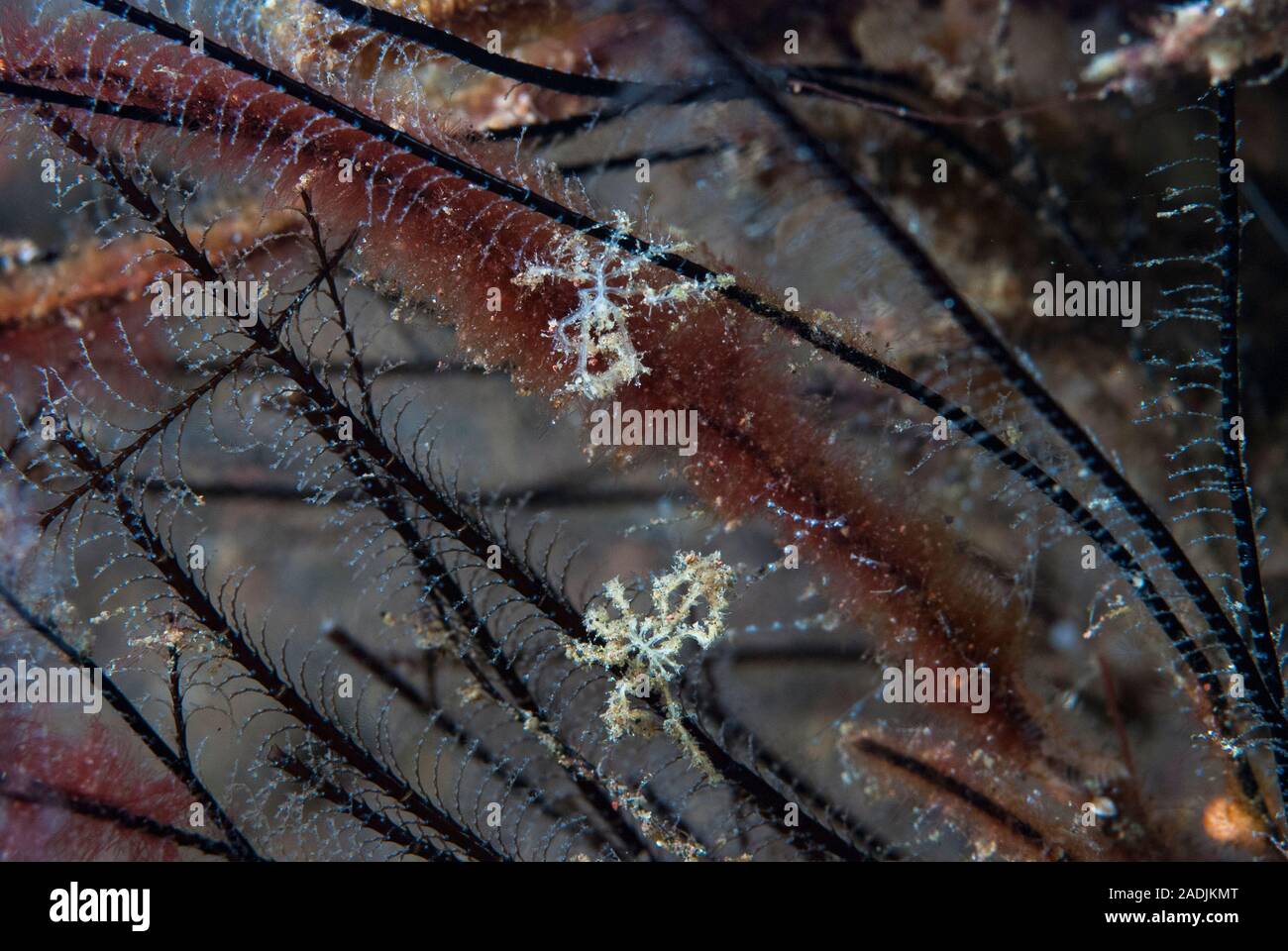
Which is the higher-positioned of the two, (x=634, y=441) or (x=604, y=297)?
(x=604, y=297)

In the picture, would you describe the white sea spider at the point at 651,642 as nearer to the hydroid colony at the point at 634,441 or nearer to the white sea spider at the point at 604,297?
the hydroid colony at the point at 634,441

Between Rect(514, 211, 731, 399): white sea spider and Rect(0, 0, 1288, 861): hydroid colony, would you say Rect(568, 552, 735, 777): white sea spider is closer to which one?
Rect(0, 0, 1288, 861): hydroid colony

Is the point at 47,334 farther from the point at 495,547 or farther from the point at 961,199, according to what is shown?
the point at 961,199

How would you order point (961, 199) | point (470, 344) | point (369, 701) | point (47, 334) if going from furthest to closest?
1. point (961, 199)
2. point (47, 334)
3. point (369, 701)
4. point (470, 344)

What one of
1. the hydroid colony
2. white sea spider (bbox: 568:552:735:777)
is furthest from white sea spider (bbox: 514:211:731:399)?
white sea spider (bbox: 568:552:735:777)

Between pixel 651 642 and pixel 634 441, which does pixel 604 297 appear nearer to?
pixel 634 441

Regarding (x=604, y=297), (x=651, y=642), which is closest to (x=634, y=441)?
(x=604, y=297)

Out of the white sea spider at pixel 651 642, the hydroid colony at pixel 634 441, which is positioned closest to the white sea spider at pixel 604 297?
the hydroid colony at pixel 634 441

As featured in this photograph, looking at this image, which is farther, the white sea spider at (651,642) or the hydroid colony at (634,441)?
the white sea spider at (651,642)

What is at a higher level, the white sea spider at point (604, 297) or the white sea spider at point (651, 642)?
the white sea spider at point (604, 297)

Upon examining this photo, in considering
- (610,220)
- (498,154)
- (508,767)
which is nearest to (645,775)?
(508,767)
